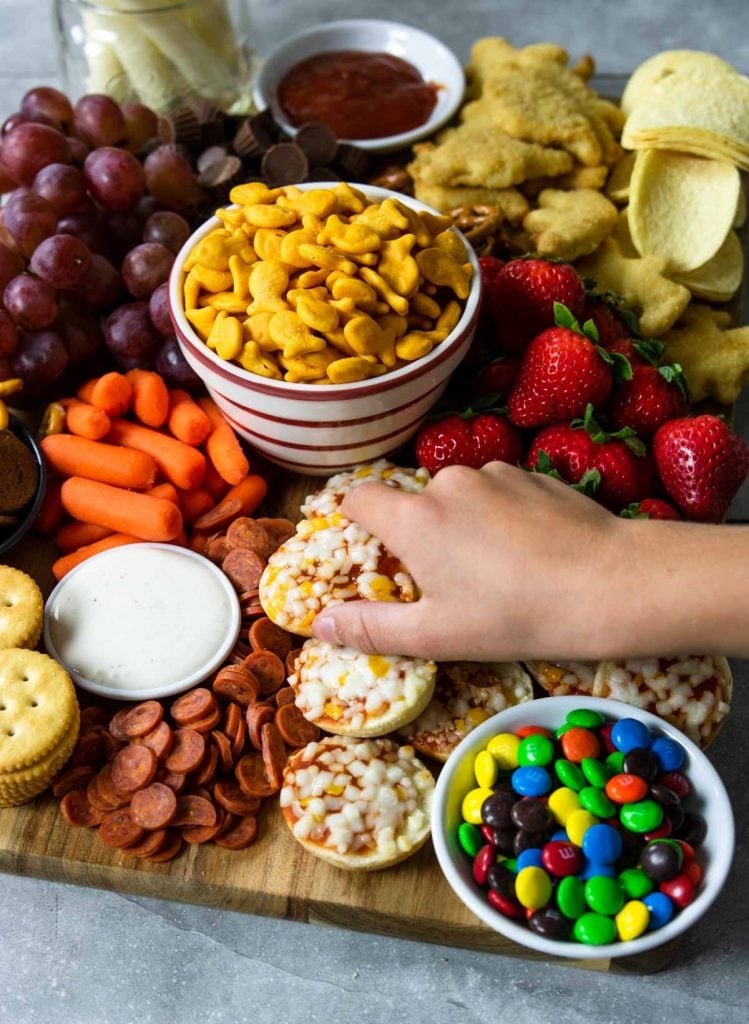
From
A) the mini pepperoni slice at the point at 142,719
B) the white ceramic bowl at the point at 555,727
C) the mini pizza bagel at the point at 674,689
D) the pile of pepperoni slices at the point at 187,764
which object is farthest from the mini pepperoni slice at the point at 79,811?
the mini pizza bagel at the point at 674,689

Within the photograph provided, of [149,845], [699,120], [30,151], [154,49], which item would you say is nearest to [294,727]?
[149,845]

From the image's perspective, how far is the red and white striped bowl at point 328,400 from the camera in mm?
1565

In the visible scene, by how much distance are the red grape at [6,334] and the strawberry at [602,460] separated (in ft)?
2.95

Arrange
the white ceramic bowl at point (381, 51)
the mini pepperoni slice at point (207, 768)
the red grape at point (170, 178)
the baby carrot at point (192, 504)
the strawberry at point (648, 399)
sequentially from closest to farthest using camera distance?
the mini pepperoni slice at point (207, 768) < the strawberry at point (648, 399) < the baby carrot at point (192, 504) < the red grape at point (170, 178) < the white ceramic bowl at point (381, 51)

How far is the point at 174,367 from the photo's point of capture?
1839 mm

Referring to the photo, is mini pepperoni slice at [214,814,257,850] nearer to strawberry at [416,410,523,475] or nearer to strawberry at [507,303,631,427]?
strawberry at [416,410,523,475]

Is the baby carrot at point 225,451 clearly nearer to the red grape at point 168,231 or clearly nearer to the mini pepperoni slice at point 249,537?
the mini pepperoni slice at point 249,537

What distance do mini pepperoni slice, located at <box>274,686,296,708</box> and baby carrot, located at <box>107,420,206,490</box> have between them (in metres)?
0.42

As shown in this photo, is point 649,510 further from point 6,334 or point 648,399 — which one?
point 6,334

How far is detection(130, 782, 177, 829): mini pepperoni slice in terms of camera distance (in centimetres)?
142

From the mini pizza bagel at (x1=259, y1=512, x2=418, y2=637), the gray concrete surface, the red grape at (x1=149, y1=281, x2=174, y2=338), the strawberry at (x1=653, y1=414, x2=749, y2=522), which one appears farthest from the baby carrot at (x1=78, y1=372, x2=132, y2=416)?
the strawberry at (x1=653, y1=414, x2=749, y2=522)

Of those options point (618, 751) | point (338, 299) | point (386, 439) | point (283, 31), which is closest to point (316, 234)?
point (338, 299)

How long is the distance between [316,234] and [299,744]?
0.76 metres

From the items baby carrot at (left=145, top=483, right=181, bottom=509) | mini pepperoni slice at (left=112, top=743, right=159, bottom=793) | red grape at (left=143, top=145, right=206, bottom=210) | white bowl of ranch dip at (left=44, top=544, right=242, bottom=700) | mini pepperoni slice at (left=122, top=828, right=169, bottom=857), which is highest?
red grape at (left=143, top=145, right=206, bottom=210)
